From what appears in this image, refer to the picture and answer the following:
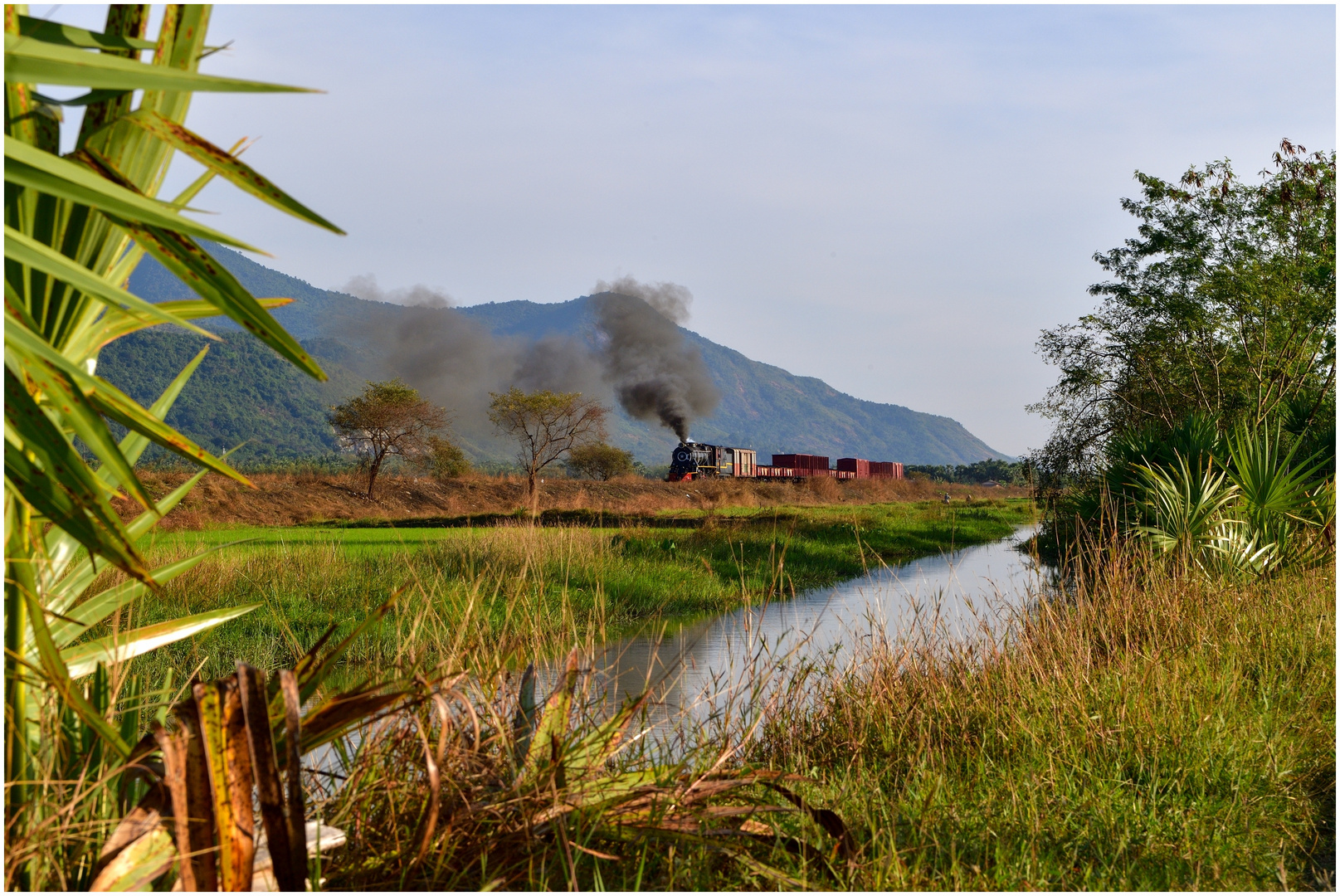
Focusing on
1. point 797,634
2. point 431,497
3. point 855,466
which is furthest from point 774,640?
point 855,466

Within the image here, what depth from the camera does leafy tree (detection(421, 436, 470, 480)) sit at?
47.9 metres

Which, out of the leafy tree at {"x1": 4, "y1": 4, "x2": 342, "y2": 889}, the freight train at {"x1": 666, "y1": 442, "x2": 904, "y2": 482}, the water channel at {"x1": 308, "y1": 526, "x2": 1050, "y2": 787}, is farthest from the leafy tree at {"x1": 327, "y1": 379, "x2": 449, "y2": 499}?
the leafy tree at {"x1": 4, "y1": 4, "x2": 342, "y2": 889}

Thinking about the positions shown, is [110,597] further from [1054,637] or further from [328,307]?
[328,307]

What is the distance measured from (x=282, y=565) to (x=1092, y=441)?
16.2 meters

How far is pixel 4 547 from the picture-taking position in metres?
1.77

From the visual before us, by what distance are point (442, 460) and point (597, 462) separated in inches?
622

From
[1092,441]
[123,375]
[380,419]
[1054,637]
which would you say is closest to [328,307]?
[123,375]

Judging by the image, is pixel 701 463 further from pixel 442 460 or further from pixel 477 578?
pixel 477 578

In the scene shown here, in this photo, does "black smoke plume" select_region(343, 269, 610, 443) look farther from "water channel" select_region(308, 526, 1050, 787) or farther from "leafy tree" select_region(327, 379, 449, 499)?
"water channel" select_region(308, 526, 1050, 787)

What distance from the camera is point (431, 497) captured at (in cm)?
4091

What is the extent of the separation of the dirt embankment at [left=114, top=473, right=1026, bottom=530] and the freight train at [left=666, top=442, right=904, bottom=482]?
154cm

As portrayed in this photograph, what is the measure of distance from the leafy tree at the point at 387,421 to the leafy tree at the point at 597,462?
16.0 metres

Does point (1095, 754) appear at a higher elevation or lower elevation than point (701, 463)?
lower

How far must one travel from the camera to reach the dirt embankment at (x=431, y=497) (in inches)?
1254
